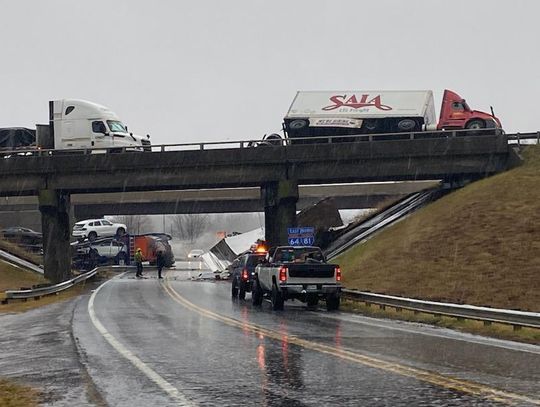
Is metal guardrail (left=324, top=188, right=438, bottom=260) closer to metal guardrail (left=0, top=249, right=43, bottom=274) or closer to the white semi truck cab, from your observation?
the white semi truck cab

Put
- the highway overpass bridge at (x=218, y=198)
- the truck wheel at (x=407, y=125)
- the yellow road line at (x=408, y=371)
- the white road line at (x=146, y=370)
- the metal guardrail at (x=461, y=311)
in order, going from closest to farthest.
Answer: the yellow road line at (x=408, y=371) < the white road line at (x=146, y=370) < the metal guardrail at (x=461, y=311) < the truck wheel at (x=407, y=125) < the highway overpass bridge at (x=218, y=198)

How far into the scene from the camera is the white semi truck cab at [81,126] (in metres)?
43.7

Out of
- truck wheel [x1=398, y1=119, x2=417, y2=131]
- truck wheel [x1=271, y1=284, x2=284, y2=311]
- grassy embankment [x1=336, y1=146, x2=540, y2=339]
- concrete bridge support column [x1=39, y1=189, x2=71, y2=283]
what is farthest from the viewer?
concrete bridge support column [x1=39, y1=189, x2=71, y2=283]

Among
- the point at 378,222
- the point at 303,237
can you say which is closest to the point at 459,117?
the point at 378,222

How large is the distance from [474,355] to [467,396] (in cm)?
374

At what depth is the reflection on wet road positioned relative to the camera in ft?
27.1

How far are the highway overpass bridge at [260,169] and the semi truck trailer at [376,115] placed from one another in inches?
46.2

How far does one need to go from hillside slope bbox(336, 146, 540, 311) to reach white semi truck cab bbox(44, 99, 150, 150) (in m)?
15.6

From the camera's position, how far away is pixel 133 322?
18.5m

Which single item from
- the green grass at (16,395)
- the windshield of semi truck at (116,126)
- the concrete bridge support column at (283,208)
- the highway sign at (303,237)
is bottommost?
the green grass at (16,395)

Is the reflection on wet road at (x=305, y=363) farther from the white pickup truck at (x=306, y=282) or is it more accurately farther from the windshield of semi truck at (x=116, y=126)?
the windshield of semi truck at (x=116, y=126)

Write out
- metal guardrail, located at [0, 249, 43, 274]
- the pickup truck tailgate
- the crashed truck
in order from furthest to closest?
the crashed truck, metal guardrail, located at [0, 249, 43, 274], the pickup truck tailgate

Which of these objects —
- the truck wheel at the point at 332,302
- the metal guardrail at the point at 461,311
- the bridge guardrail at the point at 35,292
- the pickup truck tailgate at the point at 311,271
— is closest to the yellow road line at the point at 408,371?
the metal guardrail at the point at 461,311

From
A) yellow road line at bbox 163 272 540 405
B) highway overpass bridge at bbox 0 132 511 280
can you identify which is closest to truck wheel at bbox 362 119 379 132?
highway overpass bridge at bbox 0 132 511 280
